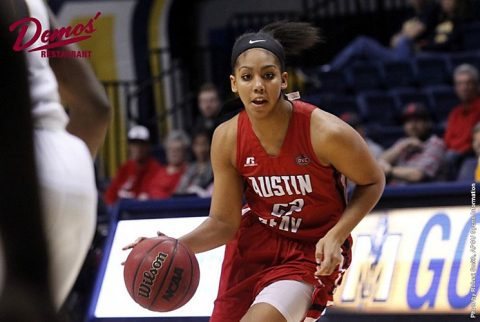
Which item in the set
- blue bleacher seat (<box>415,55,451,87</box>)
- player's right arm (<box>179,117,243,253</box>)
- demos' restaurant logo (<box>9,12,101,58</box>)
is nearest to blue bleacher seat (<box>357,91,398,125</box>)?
blue bleacher seat (<box>415,55,451,87</box>)

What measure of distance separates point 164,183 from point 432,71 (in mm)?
3024

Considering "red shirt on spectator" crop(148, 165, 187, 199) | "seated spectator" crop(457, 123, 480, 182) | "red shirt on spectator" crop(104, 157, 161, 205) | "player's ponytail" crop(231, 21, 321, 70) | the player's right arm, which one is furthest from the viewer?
"red shirt on spectator" crop(104, 157, 161, 205)

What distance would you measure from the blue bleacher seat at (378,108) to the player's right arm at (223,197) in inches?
205

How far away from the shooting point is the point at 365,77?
10.1 m

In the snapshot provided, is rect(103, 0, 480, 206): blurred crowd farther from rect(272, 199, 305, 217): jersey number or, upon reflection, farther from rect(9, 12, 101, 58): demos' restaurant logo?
rect(9, 12, 101, 58): demos' restaurant logo

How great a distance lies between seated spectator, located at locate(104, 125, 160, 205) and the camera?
8.36m

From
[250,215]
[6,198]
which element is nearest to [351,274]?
[250,215]

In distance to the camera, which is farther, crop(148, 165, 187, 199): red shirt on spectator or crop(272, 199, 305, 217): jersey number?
crop(148, 165, 187, 199): red shirt on spectator

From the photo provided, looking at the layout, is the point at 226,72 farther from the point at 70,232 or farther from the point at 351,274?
the point at 70,232

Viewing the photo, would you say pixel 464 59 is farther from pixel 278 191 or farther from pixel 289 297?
pixel 289 297

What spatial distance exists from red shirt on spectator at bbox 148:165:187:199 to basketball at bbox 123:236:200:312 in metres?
4.06

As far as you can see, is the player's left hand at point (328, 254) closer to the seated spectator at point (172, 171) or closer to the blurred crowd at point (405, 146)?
the blurred crowd at point (405, 146)

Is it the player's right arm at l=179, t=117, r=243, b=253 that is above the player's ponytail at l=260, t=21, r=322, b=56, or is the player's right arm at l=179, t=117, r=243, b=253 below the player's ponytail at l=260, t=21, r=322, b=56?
below

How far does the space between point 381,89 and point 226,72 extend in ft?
8.55
